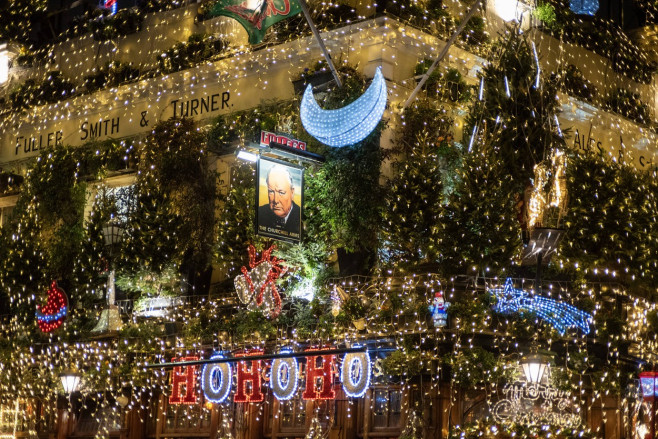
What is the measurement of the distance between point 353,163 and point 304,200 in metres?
1.18

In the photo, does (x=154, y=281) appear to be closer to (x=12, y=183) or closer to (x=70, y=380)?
(x=70, y=380)

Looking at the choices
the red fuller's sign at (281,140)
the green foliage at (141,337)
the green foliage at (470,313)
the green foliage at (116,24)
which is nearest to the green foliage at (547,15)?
the red fuller's sign at (281,140)

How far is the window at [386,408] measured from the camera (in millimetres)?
21541

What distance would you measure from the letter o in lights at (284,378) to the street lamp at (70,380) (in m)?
4.14

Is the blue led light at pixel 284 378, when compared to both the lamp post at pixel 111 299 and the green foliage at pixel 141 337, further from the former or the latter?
the lamp post at pixel 111 299

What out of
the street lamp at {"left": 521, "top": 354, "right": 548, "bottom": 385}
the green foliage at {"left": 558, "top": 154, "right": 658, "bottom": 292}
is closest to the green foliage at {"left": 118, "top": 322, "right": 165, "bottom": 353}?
the street lamp at {"left": 521, "top": 354, "right": 548, "bottom": 385}

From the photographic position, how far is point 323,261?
75.3 ft

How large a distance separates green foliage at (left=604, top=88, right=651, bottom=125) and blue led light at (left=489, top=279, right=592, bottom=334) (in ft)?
21.8

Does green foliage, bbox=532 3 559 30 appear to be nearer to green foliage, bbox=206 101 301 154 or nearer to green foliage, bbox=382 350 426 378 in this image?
green foliage, bbox=206 101 301 154

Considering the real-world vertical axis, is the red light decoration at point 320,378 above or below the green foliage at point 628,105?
below

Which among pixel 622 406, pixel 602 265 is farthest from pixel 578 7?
pixel 622 406

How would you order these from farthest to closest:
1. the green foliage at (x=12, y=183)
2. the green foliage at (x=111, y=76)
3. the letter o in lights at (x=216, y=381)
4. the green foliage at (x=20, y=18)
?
1. the green foliage at (x=20, y=18)
2. the green foliage at (x=12, y=183)
3. the green foliage at (x=111, y=76)
4. the letter o in lights at (x=216, y=381)

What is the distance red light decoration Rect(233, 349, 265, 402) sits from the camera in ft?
73.7

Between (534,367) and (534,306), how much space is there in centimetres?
130
